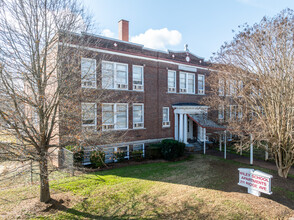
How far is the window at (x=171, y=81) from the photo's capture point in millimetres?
18466

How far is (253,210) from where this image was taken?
6.84 meters

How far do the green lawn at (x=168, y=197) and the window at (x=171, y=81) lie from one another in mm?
9171

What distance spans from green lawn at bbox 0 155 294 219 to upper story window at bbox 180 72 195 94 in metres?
10.1

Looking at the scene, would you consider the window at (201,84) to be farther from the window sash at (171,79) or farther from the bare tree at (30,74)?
the bare tree at (30,74)

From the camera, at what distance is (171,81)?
18.7m

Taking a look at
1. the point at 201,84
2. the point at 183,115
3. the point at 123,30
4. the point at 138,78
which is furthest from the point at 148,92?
the point at 201,84

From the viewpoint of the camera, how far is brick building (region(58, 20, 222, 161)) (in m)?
14.6

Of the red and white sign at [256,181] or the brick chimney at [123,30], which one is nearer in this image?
the red and white sign at [256,181]

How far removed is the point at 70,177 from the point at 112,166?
129 inches

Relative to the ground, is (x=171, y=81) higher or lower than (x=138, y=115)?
higher

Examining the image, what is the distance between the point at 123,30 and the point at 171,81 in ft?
21.2

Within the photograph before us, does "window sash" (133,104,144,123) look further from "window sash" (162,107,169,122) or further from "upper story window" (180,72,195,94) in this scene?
"upper story window" (180,72,195,94)

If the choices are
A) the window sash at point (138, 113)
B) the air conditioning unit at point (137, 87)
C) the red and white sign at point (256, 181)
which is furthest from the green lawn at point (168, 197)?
the air conditioning unit at point (137, 87)

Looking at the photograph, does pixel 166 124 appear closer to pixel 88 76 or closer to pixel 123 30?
pixel 123 30
